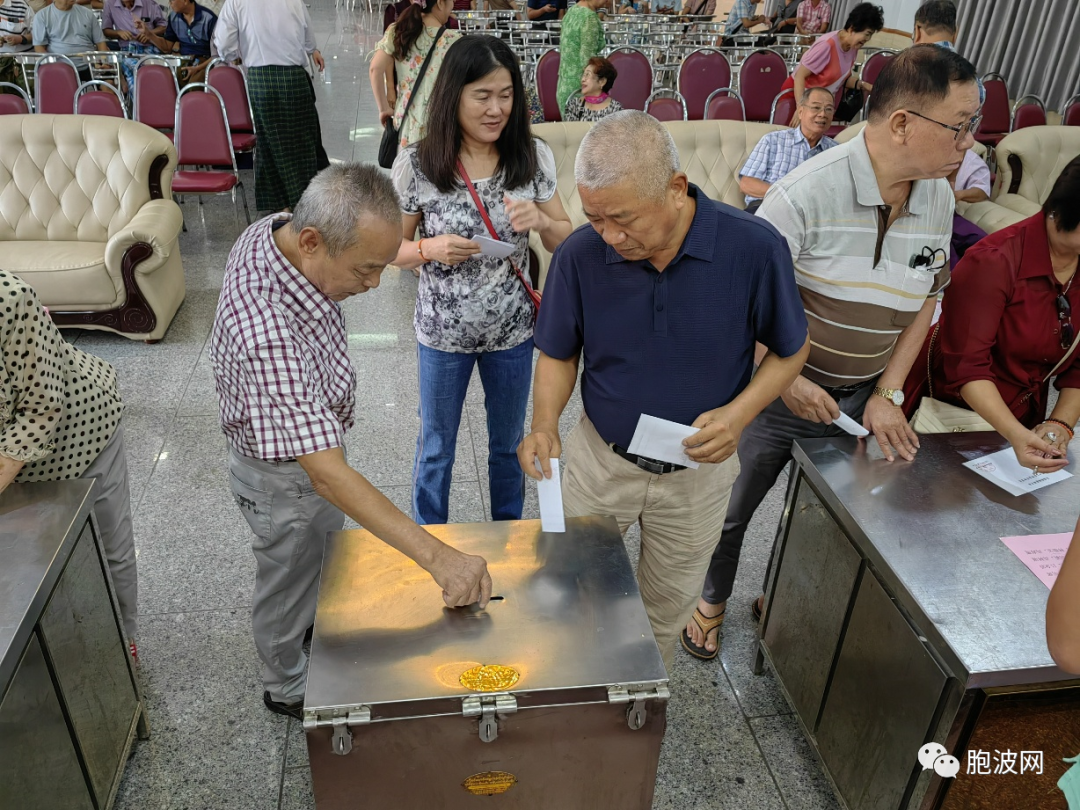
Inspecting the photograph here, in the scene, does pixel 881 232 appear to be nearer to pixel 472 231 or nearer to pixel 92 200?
pixel 472 231

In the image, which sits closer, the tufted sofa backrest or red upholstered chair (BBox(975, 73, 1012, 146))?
the tufted sofa backrest

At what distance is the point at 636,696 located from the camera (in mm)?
1399

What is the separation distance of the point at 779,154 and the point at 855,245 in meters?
2.29

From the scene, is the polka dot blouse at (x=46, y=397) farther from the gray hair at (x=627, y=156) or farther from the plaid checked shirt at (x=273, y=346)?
the gray hair at (x=627, y=156)

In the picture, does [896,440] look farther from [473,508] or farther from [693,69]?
[693,69]

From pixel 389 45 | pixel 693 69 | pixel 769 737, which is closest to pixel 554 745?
pixel 769 737

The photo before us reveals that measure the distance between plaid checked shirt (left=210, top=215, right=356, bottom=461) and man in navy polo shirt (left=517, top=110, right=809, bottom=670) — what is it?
0.48 meters

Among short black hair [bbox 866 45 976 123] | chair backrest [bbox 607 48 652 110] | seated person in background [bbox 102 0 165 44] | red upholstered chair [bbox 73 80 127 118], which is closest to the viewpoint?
short black hair [bbox 866 45 976 123]

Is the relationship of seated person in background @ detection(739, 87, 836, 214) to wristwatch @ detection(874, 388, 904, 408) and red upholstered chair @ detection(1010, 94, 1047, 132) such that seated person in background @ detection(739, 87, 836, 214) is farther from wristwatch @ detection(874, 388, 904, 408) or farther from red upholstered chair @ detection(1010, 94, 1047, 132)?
red upholstered chair @ detection(1010, 94, 1047, 132)

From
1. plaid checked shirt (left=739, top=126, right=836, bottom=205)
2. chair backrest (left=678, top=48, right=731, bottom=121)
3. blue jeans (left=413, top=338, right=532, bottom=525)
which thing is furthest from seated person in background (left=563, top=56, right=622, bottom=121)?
blue jeans (left=413, top=338, right=532, bottom=525)

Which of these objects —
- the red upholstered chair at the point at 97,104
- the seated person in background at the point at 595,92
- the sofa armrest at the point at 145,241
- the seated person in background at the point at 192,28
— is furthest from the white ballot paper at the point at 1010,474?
the seated person in background at the point at 192,28

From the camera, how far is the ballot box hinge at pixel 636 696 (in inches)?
54.9

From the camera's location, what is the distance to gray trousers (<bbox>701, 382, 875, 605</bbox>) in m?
2.31

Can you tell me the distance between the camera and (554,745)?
145cm
